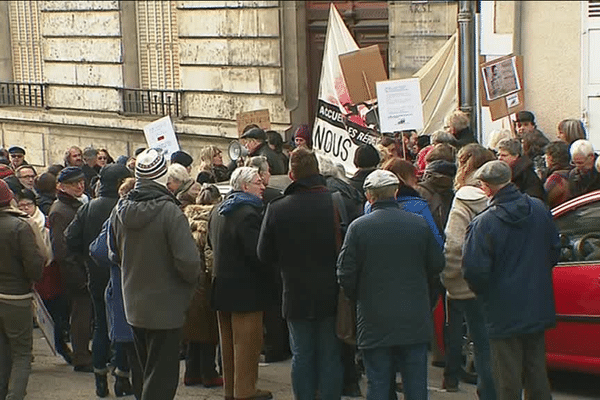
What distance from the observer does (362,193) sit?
30.3 feet

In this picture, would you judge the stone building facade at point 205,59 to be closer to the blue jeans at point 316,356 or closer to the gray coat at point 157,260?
the blue jeans at point 316,356

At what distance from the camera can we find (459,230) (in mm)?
8047

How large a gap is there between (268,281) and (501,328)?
1.84 metres

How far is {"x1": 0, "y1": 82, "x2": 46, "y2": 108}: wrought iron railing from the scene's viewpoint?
22.9 m

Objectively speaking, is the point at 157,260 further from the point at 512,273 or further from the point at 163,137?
the point at 163,137

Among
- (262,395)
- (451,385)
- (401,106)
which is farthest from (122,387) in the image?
(401,106)

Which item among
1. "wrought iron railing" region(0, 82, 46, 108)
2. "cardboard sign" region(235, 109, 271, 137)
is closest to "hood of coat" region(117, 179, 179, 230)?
"cardboard sign" region(235, 109, 271, 137)

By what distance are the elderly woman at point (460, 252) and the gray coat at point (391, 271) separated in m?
0.91

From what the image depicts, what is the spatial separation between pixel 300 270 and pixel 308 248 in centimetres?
14

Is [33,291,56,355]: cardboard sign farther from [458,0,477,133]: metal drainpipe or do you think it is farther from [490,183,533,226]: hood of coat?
[458,0,477,133]: metal drainpipe

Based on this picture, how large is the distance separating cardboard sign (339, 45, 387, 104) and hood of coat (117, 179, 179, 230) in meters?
5.48

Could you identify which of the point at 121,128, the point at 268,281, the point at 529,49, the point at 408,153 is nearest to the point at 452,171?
the point at 268,281

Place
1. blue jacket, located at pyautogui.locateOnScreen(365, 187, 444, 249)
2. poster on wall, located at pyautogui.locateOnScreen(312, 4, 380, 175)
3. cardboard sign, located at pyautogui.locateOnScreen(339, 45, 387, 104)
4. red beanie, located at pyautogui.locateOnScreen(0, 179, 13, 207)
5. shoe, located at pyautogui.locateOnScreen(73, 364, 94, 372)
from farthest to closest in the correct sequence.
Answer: poster on wall, located at pyautogui.locateOnScreen(312, 4, 380, 175) < cardboard sign, located at pyautogui.locateOnScreen(339, 45, 387, 104) < shoe, located at pyautogui.locateOnScreen(73, 364, 94, 372) < red beanie, located at pyautogui.locateOnScreen(0, 179, 13, 207) < blue jacket, located at pyautogui.locateOnScreen(365, 187, 444, 249)

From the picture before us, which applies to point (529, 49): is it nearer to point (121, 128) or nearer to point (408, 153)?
point (408, 153)
